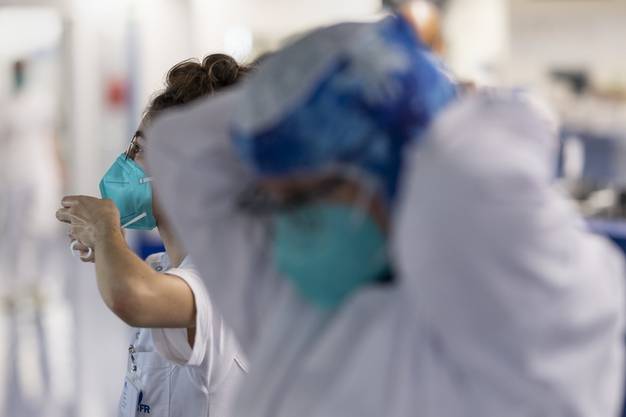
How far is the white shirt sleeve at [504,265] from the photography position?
854 mm

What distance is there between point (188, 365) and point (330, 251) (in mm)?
757

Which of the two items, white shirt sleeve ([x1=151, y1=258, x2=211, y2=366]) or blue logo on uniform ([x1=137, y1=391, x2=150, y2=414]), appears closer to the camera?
white shirt sleeve ([x1=151, y1=258, x2=211, y2=366])

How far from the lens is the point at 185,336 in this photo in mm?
1602

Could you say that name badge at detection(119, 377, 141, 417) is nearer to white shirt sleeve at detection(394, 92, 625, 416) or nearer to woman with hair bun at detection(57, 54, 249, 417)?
woman with hair bun at detection(57, 54, 249, 417)

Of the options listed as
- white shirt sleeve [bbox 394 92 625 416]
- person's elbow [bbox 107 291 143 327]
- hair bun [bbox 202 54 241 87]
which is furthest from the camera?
hair bun [bbox 202 54 241 87]

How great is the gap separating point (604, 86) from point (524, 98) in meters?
5.85

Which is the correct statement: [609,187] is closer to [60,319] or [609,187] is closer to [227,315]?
[60,319]

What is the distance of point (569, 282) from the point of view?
2.94ft

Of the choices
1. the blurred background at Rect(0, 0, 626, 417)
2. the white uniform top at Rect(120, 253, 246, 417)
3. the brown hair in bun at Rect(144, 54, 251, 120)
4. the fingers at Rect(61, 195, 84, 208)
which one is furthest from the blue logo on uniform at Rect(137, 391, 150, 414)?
the blurred background at Rect(0, 0, 626, 417)

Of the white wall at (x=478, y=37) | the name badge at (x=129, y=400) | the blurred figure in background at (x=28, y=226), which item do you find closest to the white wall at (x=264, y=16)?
the white wall at (x=478, y=37)

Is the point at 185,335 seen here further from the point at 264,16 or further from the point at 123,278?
the point at 264,16

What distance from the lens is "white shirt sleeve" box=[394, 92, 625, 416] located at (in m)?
0.85

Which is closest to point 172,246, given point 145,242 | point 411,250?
point 411,250

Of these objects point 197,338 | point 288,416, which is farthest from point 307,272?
point 197,338
